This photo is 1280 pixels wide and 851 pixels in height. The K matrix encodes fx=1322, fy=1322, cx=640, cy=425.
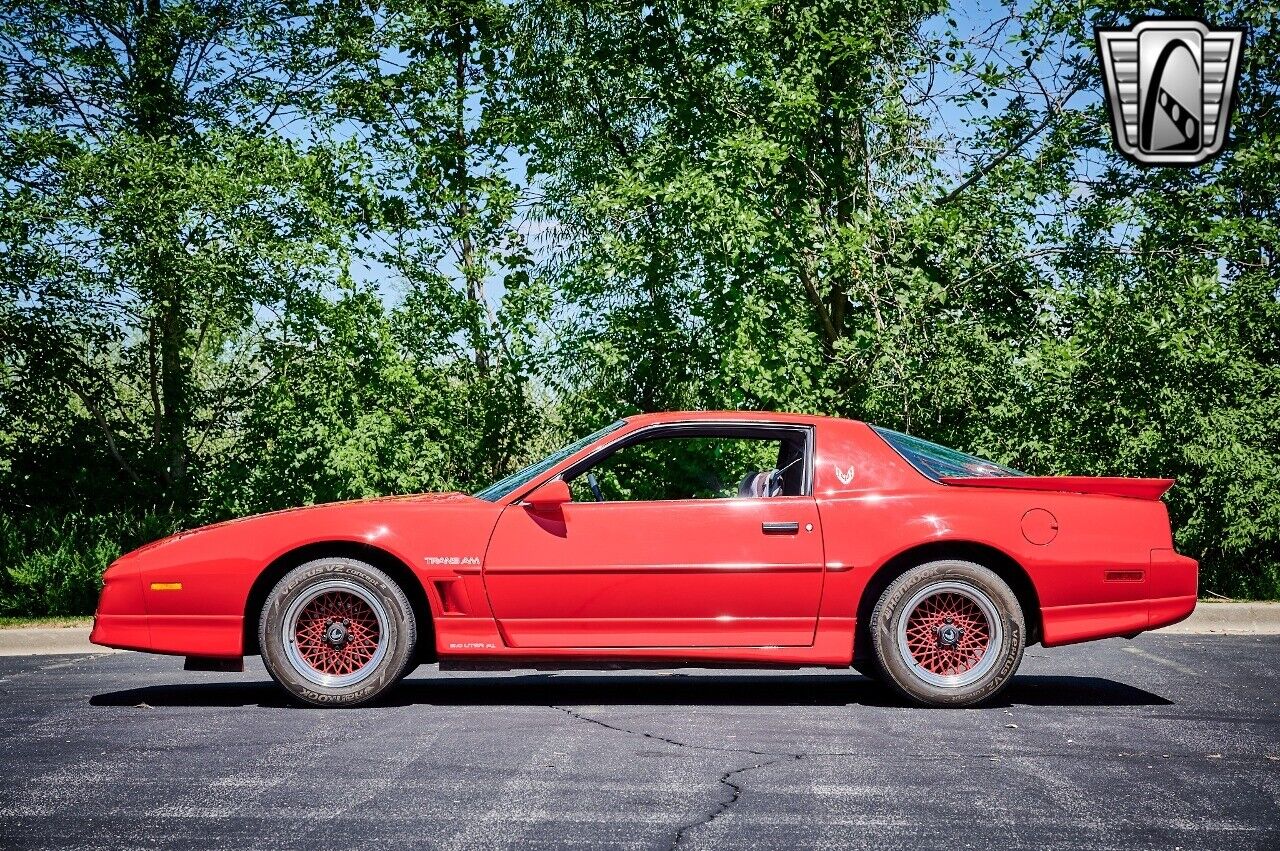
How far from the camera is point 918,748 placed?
557cm

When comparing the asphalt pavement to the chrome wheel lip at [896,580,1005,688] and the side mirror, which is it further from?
the side mirror

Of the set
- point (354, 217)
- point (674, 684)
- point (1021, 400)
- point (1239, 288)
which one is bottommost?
point (674, 684)

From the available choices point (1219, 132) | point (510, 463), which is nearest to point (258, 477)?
point (510, 463)

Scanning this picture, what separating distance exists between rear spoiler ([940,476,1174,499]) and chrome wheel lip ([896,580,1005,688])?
570mm

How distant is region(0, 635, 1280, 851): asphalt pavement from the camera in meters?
4.22

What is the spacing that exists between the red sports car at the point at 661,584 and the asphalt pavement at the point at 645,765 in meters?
0.29

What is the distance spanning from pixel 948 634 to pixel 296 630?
329 centimetres

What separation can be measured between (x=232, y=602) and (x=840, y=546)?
3078 mm

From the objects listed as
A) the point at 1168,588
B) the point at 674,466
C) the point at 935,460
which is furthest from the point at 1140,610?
the point at 674,466

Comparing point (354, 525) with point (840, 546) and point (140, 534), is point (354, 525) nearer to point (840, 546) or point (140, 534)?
point (840, 546)

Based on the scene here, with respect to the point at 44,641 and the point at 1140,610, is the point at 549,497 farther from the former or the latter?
the point at 44,641

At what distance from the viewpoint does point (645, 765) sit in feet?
17.1

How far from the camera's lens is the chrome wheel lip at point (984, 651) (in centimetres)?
664

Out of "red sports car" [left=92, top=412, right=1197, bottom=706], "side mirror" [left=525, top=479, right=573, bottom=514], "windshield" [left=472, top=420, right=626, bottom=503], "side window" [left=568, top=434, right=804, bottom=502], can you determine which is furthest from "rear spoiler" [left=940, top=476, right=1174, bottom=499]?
"side window" [left=568, top=434, right=804, bottom=502]
